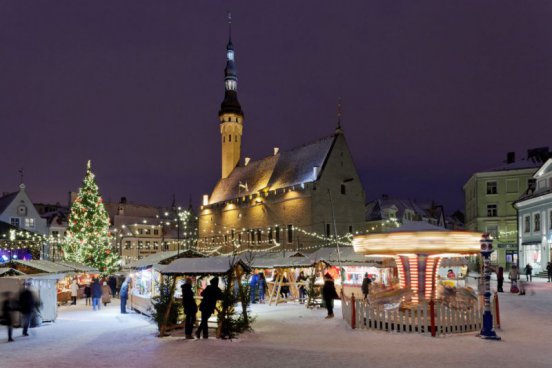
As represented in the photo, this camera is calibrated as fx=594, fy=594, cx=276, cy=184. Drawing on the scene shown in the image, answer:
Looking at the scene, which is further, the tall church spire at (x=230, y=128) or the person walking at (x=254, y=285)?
the tall church spire at (x=230, y=128)

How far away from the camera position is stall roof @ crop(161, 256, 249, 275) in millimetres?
16578

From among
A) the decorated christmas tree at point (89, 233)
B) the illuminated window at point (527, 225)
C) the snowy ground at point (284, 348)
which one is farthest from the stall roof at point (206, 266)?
the illuminated window at point (527, 225)

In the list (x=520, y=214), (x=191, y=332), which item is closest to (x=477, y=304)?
(x=191, y=332)

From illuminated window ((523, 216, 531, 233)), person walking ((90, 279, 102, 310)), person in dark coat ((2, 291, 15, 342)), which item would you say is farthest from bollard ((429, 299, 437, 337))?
illuminated window ((523, 216, 531, 233))

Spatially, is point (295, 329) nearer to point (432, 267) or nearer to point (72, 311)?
point (432, 267)

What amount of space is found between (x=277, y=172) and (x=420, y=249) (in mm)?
49638

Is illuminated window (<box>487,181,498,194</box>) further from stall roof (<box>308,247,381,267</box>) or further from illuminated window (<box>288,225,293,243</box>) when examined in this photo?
stall roof (<box>308,247,381,267</box>)

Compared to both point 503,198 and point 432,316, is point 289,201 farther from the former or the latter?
point 432,316

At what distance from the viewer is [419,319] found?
1602 centimetres

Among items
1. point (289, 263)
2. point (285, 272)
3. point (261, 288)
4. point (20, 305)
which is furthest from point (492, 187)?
point (20, 305)

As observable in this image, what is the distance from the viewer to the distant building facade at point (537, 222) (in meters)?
→ 45.3

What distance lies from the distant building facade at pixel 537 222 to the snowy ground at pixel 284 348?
92.9 feet

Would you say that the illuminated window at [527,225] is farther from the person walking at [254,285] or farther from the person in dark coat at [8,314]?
the person in dark coat at [8,314]

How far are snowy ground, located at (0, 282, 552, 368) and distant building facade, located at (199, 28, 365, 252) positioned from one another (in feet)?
116
